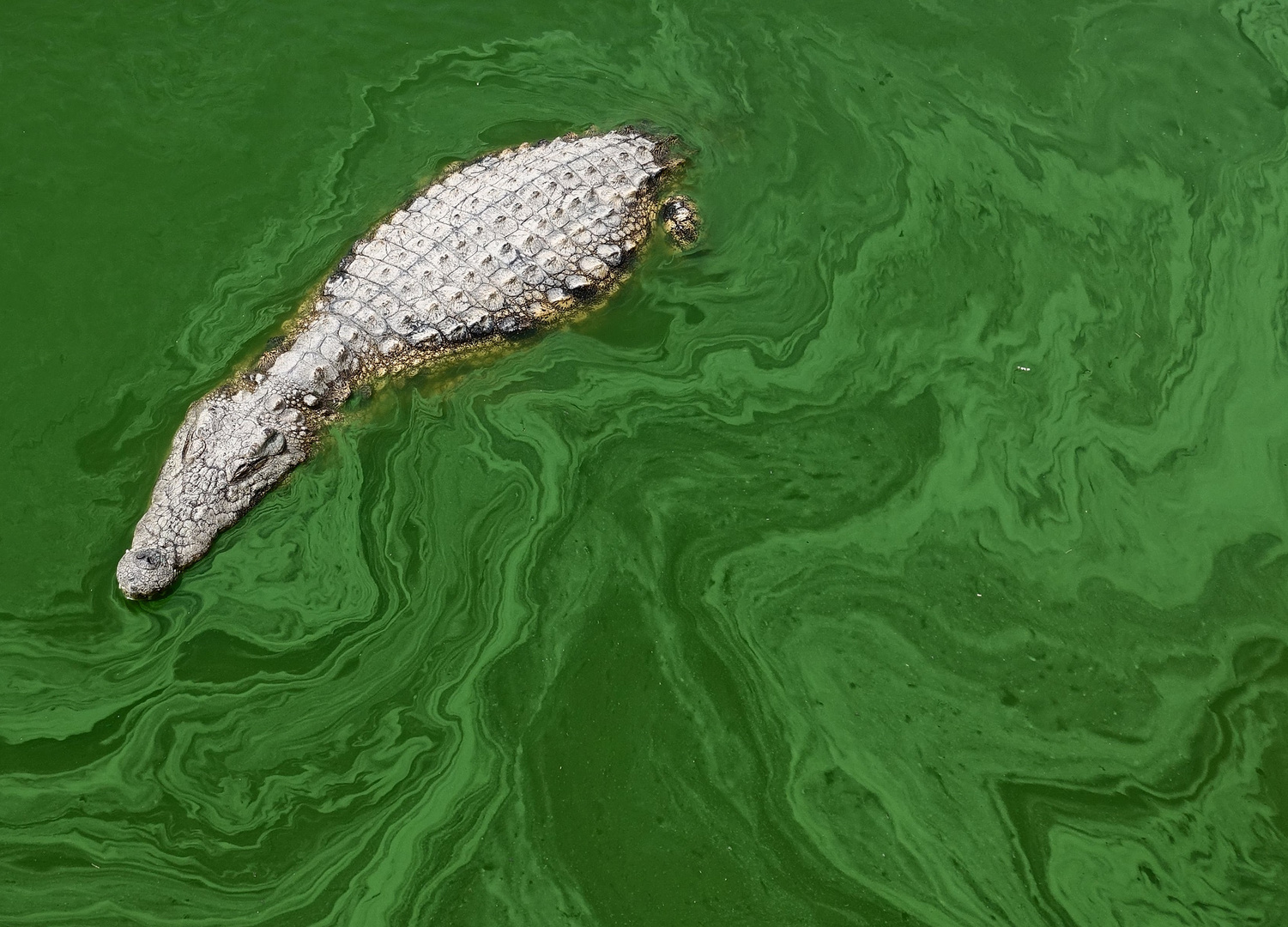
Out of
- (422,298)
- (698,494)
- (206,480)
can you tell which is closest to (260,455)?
(206,480)

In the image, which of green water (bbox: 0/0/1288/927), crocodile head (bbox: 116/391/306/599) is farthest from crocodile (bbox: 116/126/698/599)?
green water (bbox: 0/0/1288/927)

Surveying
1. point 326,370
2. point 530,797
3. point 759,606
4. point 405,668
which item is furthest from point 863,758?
point 326,370

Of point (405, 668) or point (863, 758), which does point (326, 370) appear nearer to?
point (405, 668)

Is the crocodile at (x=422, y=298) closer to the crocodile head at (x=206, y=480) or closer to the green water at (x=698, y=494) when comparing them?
the crocodile head at (x=206, y=480)

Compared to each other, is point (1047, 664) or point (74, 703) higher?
point (1047, 664)

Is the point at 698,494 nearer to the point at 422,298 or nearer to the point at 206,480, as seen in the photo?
the point at 422,298

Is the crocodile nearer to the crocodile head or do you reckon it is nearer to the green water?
the crocodile head
